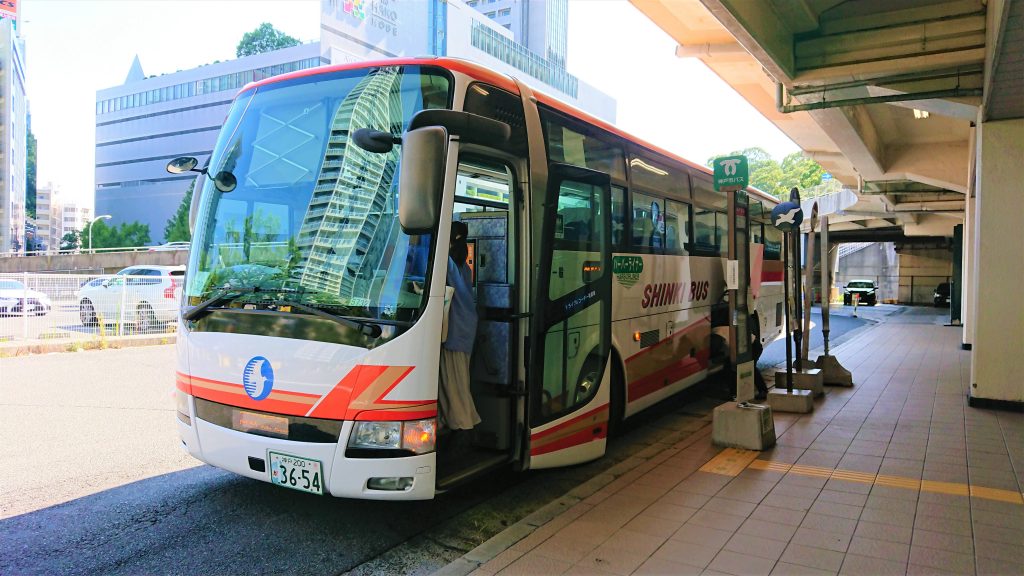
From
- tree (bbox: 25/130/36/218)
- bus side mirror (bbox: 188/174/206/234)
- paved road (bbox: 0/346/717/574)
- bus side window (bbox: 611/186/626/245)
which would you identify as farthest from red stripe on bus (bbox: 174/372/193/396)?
tree (bbox: 25/130/36/218)

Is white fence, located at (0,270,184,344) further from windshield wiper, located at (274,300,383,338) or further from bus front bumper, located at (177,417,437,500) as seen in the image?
windshield wiper, located at (274,300,383,338)

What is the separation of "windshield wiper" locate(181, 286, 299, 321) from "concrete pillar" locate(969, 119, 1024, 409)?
30.4ft

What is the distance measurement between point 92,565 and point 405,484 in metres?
1.90

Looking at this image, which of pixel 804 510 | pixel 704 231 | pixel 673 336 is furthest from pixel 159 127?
pixel 804 510

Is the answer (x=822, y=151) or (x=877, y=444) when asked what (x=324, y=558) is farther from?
(x=822, y=151)

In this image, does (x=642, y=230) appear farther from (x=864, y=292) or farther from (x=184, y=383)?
(x=864, y=292)

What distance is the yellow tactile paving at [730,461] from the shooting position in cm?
601

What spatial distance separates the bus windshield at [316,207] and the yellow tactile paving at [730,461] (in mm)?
3386

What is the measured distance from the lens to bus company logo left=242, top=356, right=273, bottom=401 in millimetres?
4336

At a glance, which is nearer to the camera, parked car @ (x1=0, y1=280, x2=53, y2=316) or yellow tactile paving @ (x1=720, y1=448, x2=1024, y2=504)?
yellow tactile paving @ (x1=720, y1=448, x2=1024, y2=504)

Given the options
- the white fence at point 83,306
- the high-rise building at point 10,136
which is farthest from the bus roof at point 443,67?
the high-rise building at point 10,136

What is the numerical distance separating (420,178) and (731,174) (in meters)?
4.10

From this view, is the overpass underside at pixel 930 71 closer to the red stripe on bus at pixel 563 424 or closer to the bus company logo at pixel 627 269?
the bus company logo at pixel 627 269

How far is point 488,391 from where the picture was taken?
5207 mm
